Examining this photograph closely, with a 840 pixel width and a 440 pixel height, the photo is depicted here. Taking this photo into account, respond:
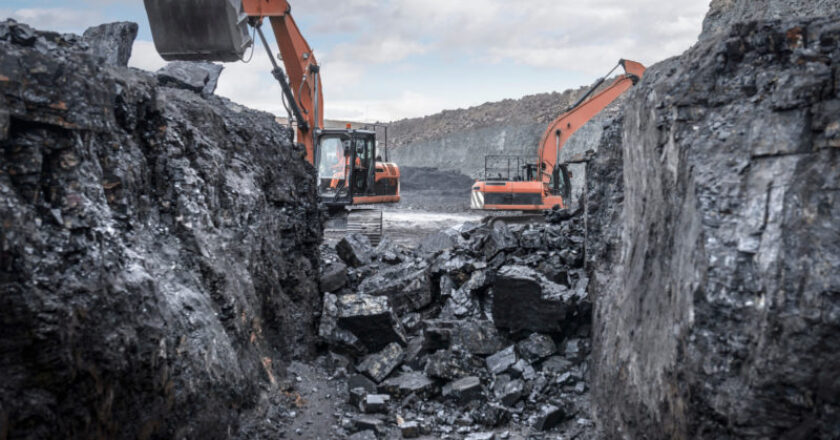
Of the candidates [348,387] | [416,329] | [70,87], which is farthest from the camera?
[416,329]

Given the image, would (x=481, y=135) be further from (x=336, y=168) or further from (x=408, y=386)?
(x=408, y=386)

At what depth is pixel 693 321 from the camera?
3.02 meters

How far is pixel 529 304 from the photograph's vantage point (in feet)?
20.7

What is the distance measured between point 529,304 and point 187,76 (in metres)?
3.83

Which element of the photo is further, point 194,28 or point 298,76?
point 298,76

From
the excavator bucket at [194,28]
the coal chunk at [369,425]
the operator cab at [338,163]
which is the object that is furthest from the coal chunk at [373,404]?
the operator cab at [338,163]

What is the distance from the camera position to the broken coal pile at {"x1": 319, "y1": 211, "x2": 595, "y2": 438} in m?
5.22

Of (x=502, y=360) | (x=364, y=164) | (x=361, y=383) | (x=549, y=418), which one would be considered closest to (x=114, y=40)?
(x=361, y=383)

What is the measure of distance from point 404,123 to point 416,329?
146 feet

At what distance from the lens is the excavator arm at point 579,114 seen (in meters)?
11.4

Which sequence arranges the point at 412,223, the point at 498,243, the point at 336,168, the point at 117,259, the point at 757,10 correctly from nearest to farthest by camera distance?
1. the point at 117,259
2. the point at 498,243
3. the point at 336,168
4. the point at 757,10
5. the point at 412,223

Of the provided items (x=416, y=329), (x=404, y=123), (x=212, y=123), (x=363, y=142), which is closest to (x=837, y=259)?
(x=212, y=123)

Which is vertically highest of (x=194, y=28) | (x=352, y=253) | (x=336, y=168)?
(x=194, y=28)

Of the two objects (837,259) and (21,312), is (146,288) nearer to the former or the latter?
(21,312)
